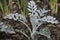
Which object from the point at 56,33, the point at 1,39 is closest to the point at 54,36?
the point at 56,33

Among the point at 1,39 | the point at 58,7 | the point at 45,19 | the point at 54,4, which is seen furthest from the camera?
the point at 58,7

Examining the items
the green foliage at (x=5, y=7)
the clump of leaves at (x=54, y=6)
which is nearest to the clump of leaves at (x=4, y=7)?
the green foliage at (x=5, y=7)

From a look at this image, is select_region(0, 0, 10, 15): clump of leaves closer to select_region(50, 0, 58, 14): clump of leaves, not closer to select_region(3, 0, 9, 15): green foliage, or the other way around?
select_region(3, 0, 9, 15): green foliage

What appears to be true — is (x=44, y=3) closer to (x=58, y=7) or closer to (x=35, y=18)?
(x=58, y=7)

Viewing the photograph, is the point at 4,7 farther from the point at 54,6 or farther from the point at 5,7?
the point at 54,6

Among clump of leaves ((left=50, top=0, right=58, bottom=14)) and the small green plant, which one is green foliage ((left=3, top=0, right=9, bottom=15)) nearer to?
the small green plant

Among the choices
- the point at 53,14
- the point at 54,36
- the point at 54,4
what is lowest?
the point at 54,36

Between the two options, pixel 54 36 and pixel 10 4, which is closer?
pixel 54 36

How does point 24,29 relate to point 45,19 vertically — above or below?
below

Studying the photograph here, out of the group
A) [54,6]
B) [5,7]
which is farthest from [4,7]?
[54,6]

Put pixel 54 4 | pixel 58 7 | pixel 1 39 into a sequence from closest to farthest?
1. pixel 1 39
2. pixel 54 4
3. pixel 58 7

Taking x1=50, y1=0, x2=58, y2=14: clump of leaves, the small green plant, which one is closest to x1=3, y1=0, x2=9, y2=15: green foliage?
the small green plant
